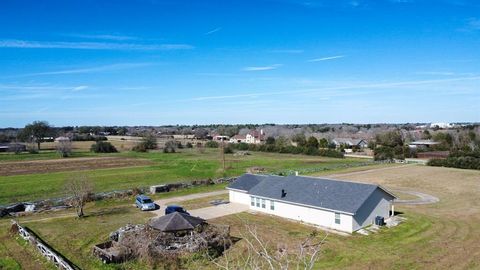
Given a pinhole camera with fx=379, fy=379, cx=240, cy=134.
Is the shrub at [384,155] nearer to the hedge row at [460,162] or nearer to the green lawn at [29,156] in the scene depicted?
the hedge row at [460,162]

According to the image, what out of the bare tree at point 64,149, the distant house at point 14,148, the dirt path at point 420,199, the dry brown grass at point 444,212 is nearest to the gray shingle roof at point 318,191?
the dry brown grass at point 444,212

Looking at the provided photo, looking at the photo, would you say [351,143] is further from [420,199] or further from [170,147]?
[420,199]

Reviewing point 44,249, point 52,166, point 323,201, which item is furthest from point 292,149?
point 44,249

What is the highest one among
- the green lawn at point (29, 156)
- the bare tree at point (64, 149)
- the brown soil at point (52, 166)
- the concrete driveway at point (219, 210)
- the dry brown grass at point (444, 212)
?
the bare tree at point (64, 149)

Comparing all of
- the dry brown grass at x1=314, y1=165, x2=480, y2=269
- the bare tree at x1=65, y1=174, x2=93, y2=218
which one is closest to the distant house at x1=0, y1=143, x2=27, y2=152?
the bare tree at x1=65, y1=174, x2=93, y2=218

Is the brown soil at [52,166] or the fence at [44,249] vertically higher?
the brown soil at [52,166]

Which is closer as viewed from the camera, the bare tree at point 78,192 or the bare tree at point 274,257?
the bare tree at point 274,257

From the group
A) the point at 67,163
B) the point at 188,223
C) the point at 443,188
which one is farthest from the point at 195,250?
the point at 67,163

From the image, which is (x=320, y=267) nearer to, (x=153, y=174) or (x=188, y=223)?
(x=188, y=223)
